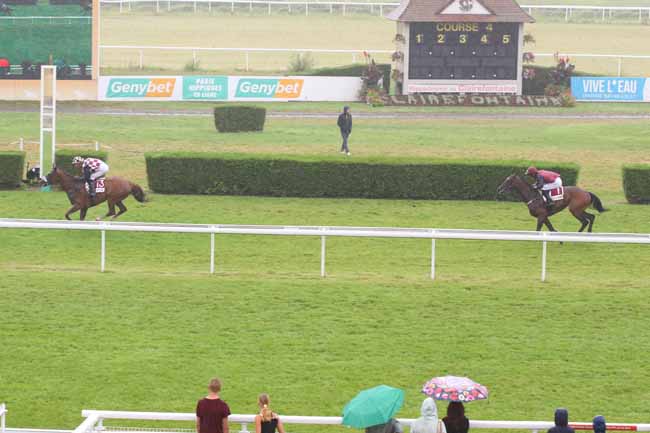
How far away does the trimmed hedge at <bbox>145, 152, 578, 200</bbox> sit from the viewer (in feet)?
66.8

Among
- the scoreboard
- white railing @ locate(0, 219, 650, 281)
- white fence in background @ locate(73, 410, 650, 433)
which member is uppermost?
the scoreboard

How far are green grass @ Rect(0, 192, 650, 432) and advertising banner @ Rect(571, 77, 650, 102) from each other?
19.7m

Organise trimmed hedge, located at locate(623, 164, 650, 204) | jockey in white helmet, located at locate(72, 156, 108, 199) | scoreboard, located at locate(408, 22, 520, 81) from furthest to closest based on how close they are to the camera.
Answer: scoreboard, located at locate(408, 22, 520, 81) < trimmed hedge, located at locate(623, 164, 650, 204) < jockey in white helmet, located at locate(72, 156, 108, 199)

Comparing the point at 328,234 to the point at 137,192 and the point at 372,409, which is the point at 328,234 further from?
the point at 372,409

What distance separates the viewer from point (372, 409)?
27.6 feet

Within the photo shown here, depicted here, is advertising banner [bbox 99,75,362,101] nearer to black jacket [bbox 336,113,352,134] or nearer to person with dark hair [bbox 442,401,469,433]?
black jacket [bbox 336,113,352,134]

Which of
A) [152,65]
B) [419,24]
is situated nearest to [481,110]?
[419,24]

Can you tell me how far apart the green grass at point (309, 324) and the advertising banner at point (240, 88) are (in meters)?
17.5

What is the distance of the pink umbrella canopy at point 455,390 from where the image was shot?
28.2 feet

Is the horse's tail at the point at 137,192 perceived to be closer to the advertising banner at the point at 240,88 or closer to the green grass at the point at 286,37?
the advertising banner at the point at 240,88

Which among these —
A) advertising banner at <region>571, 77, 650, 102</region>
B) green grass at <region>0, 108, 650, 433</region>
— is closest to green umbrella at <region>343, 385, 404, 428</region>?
green grass at <region>0, 108, 650, 433</region>

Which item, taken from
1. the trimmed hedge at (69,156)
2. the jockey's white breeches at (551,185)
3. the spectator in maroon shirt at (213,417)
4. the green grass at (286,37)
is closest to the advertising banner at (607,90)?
the green grass at (286,37)

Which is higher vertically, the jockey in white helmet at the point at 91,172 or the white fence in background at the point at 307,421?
the jockey in white helmet at the point at 91,172

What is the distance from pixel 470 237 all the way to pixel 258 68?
3109 cm
